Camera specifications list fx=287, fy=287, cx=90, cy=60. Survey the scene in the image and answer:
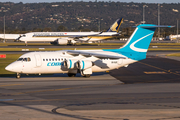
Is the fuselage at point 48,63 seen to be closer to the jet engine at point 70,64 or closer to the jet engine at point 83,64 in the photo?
the jet engine at point 70,64

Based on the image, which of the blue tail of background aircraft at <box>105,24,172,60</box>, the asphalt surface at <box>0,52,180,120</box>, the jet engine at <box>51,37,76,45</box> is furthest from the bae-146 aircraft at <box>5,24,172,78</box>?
the jet engine at <box>51,37,76,45</box>

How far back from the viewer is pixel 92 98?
21891 mm

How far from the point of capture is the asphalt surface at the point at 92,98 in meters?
17.2

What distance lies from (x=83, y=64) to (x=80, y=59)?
1.51m

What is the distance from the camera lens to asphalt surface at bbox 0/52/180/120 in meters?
17.2

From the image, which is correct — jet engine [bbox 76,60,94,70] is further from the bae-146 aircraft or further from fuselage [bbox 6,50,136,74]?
fuselage [bbox 6,50,136,74]

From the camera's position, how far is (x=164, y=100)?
21125mm

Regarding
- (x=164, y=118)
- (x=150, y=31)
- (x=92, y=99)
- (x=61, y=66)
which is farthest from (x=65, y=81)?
(x=164, y=118)

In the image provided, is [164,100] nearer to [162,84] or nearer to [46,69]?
[162,84]

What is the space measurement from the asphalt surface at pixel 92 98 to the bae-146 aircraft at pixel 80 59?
124 centimetres

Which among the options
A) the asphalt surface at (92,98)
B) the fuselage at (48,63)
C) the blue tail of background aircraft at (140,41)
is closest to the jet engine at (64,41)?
the blue tail of background aircraft at (140,41)

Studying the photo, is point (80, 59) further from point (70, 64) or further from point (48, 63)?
point (48, 63)

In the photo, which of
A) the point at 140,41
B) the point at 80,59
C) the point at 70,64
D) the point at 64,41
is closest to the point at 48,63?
the point at 70,64

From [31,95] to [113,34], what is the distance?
77640 millimetres
